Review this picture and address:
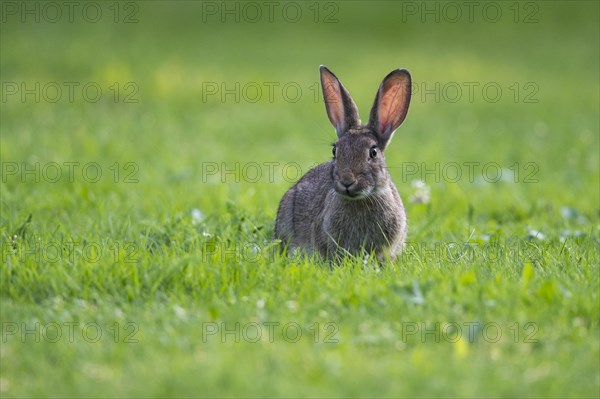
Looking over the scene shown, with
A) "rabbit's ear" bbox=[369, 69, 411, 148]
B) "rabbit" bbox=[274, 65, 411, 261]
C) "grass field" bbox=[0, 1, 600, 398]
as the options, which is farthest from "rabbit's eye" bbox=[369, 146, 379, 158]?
"grass field" bbox=[0, 1, 600, 398]

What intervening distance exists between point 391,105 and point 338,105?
43 cm

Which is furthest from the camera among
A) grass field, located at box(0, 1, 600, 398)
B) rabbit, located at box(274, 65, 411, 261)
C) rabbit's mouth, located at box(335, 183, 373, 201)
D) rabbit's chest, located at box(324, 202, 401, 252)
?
rabbit's chest, located at box(324, 202, 401, 252)

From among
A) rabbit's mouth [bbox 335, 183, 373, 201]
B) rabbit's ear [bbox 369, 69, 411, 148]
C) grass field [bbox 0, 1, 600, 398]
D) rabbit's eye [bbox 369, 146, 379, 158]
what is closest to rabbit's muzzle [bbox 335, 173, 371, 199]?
rabbit's mouth [bbox 335, 183, 373, 201]

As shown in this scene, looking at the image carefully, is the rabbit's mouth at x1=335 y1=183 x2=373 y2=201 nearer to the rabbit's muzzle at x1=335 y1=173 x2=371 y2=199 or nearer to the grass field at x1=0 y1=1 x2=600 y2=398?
the rabbit's muzzle at x1=335 y1=173 x2=371 y2=199

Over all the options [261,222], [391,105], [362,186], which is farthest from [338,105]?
[261,222]

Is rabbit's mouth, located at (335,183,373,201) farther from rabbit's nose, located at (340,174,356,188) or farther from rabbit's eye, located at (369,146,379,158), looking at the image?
rabbit's eye, located at (369,146,379,158)

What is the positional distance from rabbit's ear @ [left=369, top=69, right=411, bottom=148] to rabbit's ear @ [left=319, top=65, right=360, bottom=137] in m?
0.18

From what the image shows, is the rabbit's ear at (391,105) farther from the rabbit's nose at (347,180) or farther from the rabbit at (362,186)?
the rabbit's nose at (347,180)

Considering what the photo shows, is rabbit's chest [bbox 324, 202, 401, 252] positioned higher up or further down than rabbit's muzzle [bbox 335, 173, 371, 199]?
further down

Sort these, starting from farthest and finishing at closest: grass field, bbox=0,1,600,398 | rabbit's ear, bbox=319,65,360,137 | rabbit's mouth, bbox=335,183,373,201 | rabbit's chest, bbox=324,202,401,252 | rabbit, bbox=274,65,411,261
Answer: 1. rabbit's ear, bbox=319,65,360,137
2. rabbit's chest, bbox=324,202,401,252
3. rabbit, bbox=274,65,411,261
4. rabbit's mouth, bbox=335,183,373,201
5. grass field, bbox=0,1,600,398

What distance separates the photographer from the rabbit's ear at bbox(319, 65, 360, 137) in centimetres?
679

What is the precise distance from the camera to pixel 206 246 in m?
6.54

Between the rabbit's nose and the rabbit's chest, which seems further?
the rabbit's chest

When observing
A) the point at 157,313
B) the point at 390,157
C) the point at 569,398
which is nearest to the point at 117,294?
the point at 157,313
